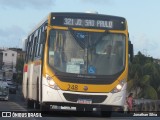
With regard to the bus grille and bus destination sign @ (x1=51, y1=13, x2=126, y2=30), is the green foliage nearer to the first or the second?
bus destination sign @ (x1=51, y1=13, x2=126, y2=30)

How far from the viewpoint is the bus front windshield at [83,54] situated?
55.6ft

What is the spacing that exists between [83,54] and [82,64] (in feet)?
1.12

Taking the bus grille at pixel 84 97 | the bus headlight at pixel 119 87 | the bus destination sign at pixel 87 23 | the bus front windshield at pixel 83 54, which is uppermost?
the bus destination sign at pixel 87 23

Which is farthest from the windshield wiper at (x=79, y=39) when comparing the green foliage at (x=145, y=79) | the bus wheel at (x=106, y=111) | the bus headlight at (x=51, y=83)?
the green foliage at (x=145, y=79)

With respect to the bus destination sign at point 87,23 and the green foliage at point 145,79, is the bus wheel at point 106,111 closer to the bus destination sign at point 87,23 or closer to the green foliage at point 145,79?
the bus destination sign at point 87,23

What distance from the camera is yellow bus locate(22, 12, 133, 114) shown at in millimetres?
16844

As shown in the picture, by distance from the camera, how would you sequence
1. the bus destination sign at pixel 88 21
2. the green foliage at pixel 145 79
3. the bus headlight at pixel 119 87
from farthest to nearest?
the green foliage at pixel 145 79 < the bus destination sign at pixel 88 21 < the bus headlight at pixel 119 87

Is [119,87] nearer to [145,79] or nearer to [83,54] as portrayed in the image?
[83,54]

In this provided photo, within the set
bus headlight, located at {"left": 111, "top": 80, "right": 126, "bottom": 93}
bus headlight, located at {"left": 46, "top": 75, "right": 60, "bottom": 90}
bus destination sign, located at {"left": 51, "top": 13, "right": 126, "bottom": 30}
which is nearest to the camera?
bus headlight, located at {"left": 46, "top": 75, "right": 60, "bottom": 90}

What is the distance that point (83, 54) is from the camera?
55.9 feet

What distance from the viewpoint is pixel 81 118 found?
57.3 ft

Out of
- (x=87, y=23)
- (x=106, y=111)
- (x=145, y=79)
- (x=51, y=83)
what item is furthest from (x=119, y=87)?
(x=145, y=79)

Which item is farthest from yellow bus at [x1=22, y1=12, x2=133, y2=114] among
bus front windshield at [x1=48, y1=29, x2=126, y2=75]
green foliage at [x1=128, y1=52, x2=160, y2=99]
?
green foliage at [x1=128, y1=52, x2=160, y2=99]

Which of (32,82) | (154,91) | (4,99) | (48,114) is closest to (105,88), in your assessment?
(48,114)
